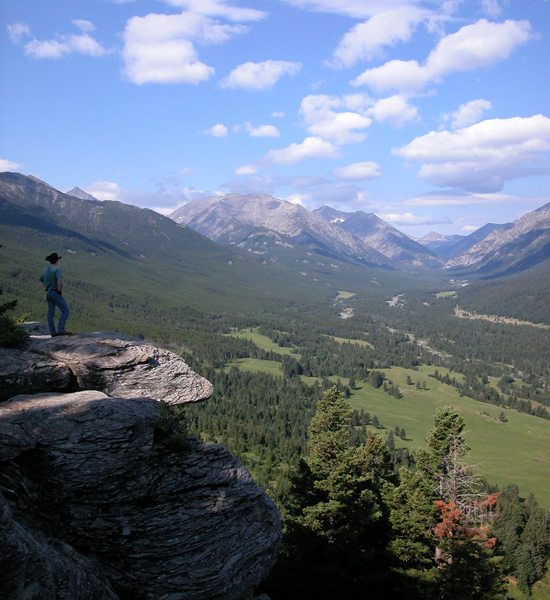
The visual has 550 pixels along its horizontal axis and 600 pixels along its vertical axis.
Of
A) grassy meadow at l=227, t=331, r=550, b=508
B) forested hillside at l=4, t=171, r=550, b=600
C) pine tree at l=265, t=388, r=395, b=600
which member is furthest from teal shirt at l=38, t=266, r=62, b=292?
grassy meadow at l=227, t=331, r=550, b=508

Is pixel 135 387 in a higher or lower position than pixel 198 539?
higher

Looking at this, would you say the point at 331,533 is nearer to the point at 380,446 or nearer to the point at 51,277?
the point at 380,446

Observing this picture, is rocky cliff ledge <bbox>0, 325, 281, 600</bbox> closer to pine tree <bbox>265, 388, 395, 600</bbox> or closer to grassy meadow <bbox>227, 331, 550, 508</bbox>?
pine tree <bbox>265, 388, 395, 600</bbox>

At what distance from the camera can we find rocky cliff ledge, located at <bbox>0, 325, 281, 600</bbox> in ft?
38.2

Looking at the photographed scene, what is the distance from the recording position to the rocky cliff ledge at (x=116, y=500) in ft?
38.2

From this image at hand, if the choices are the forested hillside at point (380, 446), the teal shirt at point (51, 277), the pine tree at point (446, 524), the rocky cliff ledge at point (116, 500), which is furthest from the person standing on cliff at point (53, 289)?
the pine tree at point (446, 524)

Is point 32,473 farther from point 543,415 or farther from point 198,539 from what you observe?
point 543,415

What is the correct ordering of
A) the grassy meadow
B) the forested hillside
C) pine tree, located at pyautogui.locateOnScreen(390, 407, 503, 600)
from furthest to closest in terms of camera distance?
the grassy meadow
the forested hillside
pine tree, located at pyautogui.locateOnScreen(390, 407, 503, 600)

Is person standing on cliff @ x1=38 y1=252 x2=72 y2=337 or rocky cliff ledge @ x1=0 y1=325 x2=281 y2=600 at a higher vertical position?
person standing on cliff @ x1=38 y1=252 x2=72 y2=337

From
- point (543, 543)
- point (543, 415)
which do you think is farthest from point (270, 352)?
point (543, 543)

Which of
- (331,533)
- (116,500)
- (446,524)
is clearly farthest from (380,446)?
(116,500)

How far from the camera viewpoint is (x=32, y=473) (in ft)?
39.7

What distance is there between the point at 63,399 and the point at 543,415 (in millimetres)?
164929

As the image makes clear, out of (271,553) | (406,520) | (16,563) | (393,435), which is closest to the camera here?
(16,563)
